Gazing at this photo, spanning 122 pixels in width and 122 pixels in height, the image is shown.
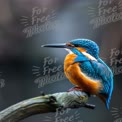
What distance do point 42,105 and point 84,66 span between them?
325 millimetres

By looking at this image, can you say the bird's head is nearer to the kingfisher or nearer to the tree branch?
the kingfisher

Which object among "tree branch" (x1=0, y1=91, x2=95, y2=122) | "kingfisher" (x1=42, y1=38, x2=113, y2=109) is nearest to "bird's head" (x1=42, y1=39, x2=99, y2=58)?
"kingfisher" (x1=42, y1=38, x2=113, y2=109)

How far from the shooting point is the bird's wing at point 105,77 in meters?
2.30

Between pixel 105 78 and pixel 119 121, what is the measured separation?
0.27m

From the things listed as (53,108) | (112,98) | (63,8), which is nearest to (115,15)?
(63,8)

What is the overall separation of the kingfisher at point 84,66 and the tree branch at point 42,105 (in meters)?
0.06

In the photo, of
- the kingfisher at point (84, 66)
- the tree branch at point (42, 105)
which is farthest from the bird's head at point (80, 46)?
the tree branch at point (42, 105)

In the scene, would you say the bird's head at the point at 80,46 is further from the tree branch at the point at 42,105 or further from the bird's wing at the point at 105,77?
the tree branch at the point at 42,105

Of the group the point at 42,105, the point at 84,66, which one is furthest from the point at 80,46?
the point at 42,105

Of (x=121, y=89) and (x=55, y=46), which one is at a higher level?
(x=55, y=46)

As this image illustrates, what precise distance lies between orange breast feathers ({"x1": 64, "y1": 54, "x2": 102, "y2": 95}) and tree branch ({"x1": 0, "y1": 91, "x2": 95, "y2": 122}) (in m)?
0.05

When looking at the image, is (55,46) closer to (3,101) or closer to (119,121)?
(3,101)

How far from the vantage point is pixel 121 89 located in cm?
232

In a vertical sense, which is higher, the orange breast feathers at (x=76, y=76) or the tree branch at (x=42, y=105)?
the orange breast feathers at (x=76, y=76)
